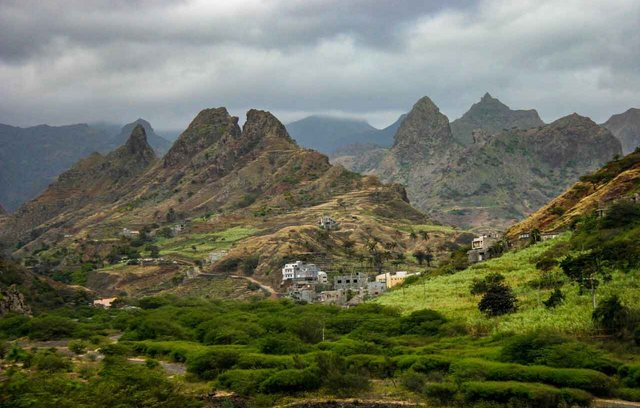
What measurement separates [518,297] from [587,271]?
9.08 meters

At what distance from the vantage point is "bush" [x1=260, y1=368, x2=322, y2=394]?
68.4 metres

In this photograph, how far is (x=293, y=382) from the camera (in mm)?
68188

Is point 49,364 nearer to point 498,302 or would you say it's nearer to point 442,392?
point 442,392

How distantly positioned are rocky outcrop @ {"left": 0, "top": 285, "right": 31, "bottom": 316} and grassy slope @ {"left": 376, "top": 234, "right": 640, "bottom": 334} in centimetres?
6820

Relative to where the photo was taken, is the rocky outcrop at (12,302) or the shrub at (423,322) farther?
the rocky outcrop at (12,302)

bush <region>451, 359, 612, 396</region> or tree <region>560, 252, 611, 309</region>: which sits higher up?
tree <region>560, 252, 611, 309</region>

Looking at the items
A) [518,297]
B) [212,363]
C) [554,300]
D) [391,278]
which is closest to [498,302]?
[518,297]

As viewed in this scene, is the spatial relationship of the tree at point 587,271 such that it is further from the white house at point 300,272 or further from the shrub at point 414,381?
the white house at point 300,272

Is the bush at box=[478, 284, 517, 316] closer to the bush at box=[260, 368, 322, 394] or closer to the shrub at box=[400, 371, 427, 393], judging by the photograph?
the shrub at box=[400, 371, 427, 393]

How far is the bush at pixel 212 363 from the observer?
255 ft

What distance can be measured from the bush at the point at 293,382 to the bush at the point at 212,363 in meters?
10.2

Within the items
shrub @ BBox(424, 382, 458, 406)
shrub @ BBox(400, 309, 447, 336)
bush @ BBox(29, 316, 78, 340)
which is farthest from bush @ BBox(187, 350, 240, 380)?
bush @ BBox(29, 316, 78, 340)

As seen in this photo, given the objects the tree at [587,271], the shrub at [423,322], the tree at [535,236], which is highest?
the tree at [535,236]

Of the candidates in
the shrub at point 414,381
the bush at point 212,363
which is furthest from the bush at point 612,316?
the bush at point 212,363
